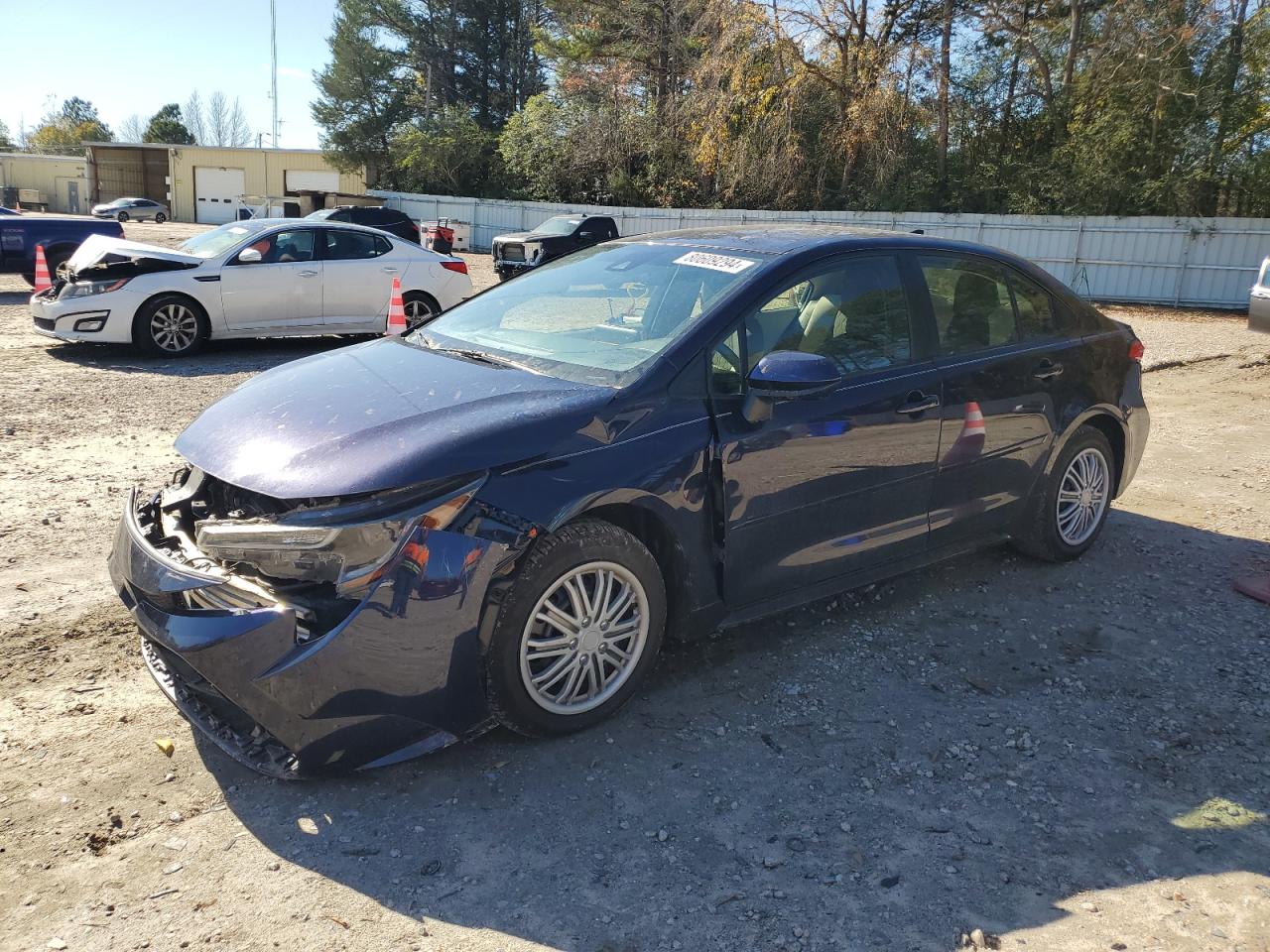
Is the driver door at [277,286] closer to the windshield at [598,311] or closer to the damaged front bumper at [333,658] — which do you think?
the windshield at [598,311]

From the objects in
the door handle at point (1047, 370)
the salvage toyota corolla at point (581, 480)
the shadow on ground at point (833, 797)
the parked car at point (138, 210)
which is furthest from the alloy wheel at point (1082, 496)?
the parked car at point (138, 210)

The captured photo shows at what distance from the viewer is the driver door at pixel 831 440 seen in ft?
11.9

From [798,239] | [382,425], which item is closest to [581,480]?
[382,425]

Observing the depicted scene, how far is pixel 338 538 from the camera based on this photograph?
2848mm

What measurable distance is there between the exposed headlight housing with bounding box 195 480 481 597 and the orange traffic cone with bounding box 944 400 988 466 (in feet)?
7.75

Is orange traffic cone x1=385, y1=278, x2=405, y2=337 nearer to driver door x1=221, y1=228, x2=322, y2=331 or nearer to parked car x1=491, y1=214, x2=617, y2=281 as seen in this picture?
driver door x1=221, y1=228, x2=322, y2=331

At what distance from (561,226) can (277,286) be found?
13953 millimetres

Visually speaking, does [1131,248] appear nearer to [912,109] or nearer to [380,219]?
[912,109]

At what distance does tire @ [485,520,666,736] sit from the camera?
3.07m

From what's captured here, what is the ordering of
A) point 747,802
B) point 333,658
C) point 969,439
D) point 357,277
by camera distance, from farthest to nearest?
point 357,277, point 969,439, point 747,802, point 333,658

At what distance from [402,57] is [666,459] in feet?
187

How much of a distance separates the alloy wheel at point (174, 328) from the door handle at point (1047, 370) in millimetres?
8813

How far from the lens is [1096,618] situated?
4578mm

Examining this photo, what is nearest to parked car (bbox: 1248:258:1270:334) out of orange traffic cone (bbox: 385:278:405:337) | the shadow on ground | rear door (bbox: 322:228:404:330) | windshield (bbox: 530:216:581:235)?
the shadow on ground
